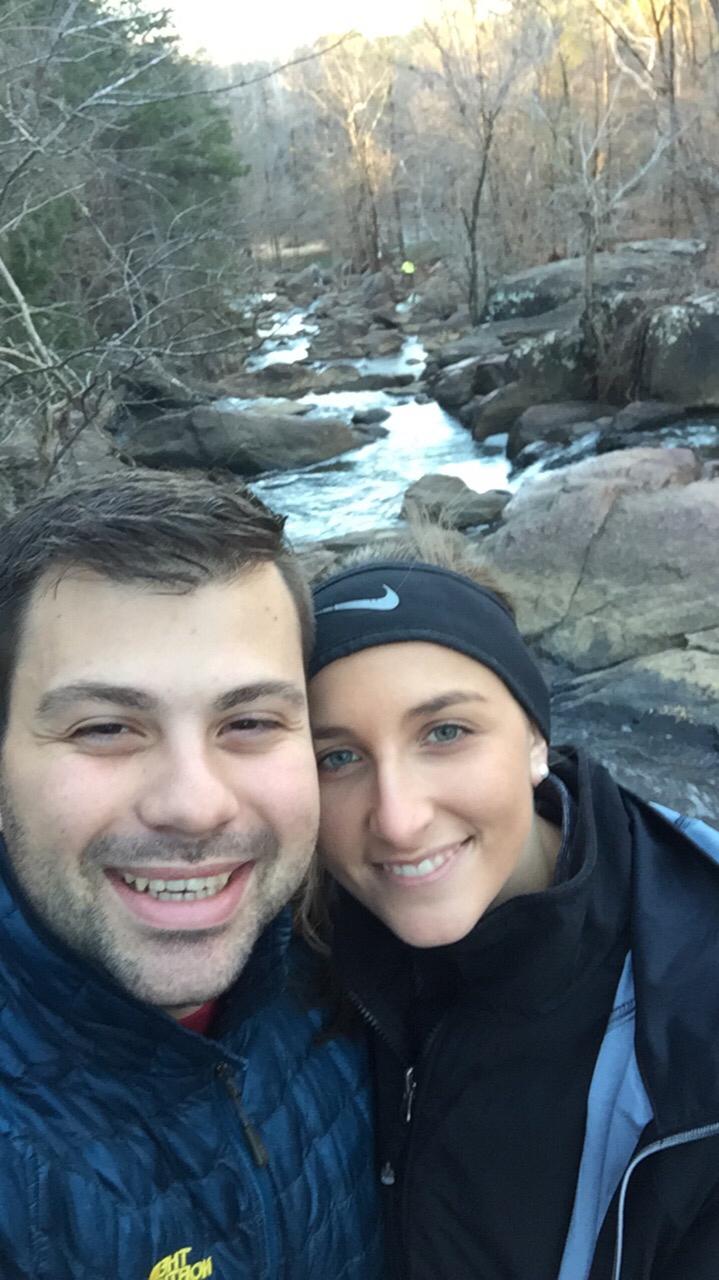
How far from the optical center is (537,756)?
178 centimetres

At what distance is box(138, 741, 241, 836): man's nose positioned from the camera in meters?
1.35

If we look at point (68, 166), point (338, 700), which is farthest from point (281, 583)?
point (68, 166)

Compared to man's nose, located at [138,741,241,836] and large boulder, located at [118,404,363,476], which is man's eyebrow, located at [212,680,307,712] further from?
large boulder, located at [118,404,363,476]

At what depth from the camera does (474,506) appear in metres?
9.94

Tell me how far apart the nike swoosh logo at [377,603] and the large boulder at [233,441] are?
1216cm

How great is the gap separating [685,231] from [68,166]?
1802cm

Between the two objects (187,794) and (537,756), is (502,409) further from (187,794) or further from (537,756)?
(187,794)

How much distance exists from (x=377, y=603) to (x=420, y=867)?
44 cm

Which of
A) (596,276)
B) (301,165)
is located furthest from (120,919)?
(301,165)

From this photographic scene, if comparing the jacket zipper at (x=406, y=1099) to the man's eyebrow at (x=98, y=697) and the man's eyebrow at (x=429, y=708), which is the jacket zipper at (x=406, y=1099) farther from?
the man's eyebrow at (x=98, y=697)

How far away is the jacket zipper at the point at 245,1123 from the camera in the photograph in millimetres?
1461

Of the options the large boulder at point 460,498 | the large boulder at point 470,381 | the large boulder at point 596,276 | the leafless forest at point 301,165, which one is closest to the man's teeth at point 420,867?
the leafless forest at point 301,165

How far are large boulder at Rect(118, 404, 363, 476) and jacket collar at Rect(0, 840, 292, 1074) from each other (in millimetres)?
12540

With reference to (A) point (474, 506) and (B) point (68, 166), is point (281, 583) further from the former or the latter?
(B) point (68, 166)
